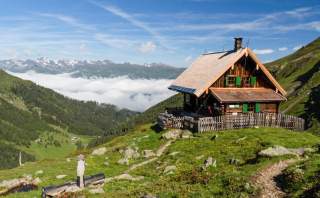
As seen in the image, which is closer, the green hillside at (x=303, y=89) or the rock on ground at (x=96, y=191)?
the rock on ground at (x=96, y=191)

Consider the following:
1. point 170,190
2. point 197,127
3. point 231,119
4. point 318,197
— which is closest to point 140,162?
point 197,127

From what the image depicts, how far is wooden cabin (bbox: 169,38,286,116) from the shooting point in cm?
5575

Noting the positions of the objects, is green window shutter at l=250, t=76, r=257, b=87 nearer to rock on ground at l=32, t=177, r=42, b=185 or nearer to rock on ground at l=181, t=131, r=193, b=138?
rock on ground at l=181, t=131, r=193, b=138

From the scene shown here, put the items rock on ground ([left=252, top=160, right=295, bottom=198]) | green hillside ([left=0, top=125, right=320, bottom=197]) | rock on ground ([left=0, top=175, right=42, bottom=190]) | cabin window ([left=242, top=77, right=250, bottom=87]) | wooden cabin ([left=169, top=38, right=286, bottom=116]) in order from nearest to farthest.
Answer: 1. rock on ground ([left=252, top=160, right=295, bottom=198])
2. green hillside ([left=0, top=125, right=320, bottom=197])
3. rock on ground ([left=0, top=175, right=42, bottom=190])
4. wooden cabin ([left=169, top=38, right=286, bottom=116])
5. cabin window ([left=242, top=77, right=250, bottom=87])

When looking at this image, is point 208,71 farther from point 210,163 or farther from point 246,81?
point 210,163

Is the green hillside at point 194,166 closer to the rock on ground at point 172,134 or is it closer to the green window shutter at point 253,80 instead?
the rock on ground at point 172,134

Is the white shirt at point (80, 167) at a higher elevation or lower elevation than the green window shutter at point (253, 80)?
lower

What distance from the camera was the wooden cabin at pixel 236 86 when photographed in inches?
2195

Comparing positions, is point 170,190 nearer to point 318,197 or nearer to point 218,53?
point 318,197

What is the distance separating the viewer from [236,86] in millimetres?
58656

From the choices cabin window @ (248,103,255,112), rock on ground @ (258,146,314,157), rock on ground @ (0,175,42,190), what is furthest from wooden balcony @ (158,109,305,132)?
rock on ground @ (0,175,42,190)

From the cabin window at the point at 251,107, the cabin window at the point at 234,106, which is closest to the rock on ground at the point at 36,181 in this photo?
the cabin window at the point at 234,106

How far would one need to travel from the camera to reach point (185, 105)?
68.5m

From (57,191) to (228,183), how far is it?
13.6 meters
